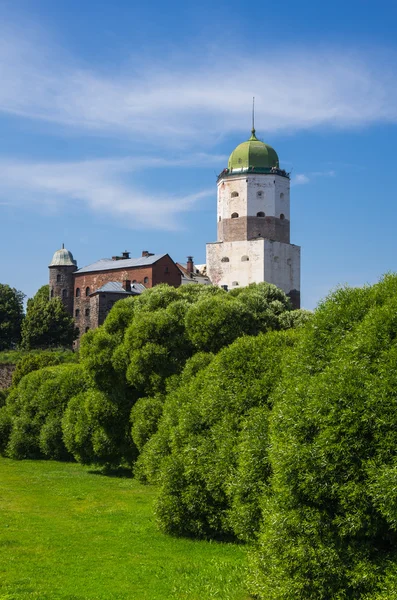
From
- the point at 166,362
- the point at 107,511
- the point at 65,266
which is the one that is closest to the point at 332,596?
the point at 107,511

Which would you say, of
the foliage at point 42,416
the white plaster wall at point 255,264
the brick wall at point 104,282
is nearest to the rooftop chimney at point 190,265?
the white plaster wall at point 255,264

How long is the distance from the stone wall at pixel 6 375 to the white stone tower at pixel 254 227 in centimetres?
3960

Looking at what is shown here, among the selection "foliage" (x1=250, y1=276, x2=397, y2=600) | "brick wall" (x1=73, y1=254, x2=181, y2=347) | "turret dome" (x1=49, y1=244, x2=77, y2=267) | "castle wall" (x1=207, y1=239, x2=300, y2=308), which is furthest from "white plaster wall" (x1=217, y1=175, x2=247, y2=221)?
"foliage" (x1=250, y1=276, x2=397, y2=600)

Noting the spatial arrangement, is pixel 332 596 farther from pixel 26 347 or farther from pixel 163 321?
pixel 26 347

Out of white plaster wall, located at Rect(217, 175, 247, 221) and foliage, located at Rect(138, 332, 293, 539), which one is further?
white plaster wall, located at Rect(217, 175, 247, 221)

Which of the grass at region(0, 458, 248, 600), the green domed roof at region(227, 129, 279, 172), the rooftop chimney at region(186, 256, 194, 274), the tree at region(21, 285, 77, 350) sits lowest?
the grass at region(0, 458, 248, 600)

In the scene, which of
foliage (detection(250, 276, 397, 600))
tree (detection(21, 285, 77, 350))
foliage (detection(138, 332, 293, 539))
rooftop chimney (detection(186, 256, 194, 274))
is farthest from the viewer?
rooftop chimney (detection(186, 256, 194, 274))

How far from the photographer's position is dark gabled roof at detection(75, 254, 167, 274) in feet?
266

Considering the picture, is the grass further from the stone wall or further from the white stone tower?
the white stone tower

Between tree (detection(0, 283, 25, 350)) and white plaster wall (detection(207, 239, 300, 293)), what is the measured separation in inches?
1016

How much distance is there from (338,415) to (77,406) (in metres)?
17.8

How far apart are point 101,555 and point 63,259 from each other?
79443 millimetres

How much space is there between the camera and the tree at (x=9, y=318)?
240ft

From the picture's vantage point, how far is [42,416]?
29.9m
